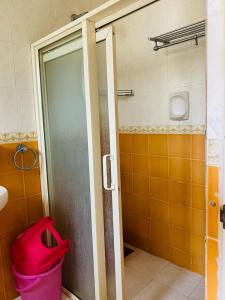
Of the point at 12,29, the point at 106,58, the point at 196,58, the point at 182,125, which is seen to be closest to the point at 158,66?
the point at 196,58

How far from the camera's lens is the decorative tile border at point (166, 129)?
1.79m

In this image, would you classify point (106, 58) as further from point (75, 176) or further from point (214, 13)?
point (75, 176)

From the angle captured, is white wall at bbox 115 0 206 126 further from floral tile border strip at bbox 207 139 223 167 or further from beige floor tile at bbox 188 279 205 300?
beige floor tile at bbox 188 279 205 300

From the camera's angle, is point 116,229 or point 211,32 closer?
point 211,32

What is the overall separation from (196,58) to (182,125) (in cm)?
51

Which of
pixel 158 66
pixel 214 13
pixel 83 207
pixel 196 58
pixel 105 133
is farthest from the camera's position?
pixel 158 66

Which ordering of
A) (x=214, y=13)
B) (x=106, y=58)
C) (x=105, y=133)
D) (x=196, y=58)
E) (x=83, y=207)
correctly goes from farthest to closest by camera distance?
1. (x=196, y=58)
2. (x=83, y=207)
3. (x=105, y=133)
4. (x=106, y=58)
5. (x=214, y=13)

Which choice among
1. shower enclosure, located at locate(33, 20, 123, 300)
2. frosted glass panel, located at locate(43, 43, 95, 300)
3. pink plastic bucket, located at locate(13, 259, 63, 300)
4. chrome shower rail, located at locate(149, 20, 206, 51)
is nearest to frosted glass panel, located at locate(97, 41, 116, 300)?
shower enclosure, located at locate(33, 20, 123, 300)

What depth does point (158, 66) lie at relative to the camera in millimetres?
1999

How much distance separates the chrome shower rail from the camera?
1638 millimetres

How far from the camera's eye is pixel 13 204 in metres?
1.64

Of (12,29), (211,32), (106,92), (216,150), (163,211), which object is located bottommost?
(163,211)

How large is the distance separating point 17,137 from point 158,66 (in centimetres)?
129

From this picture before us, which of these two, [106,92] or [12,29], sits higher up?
[12,29]
